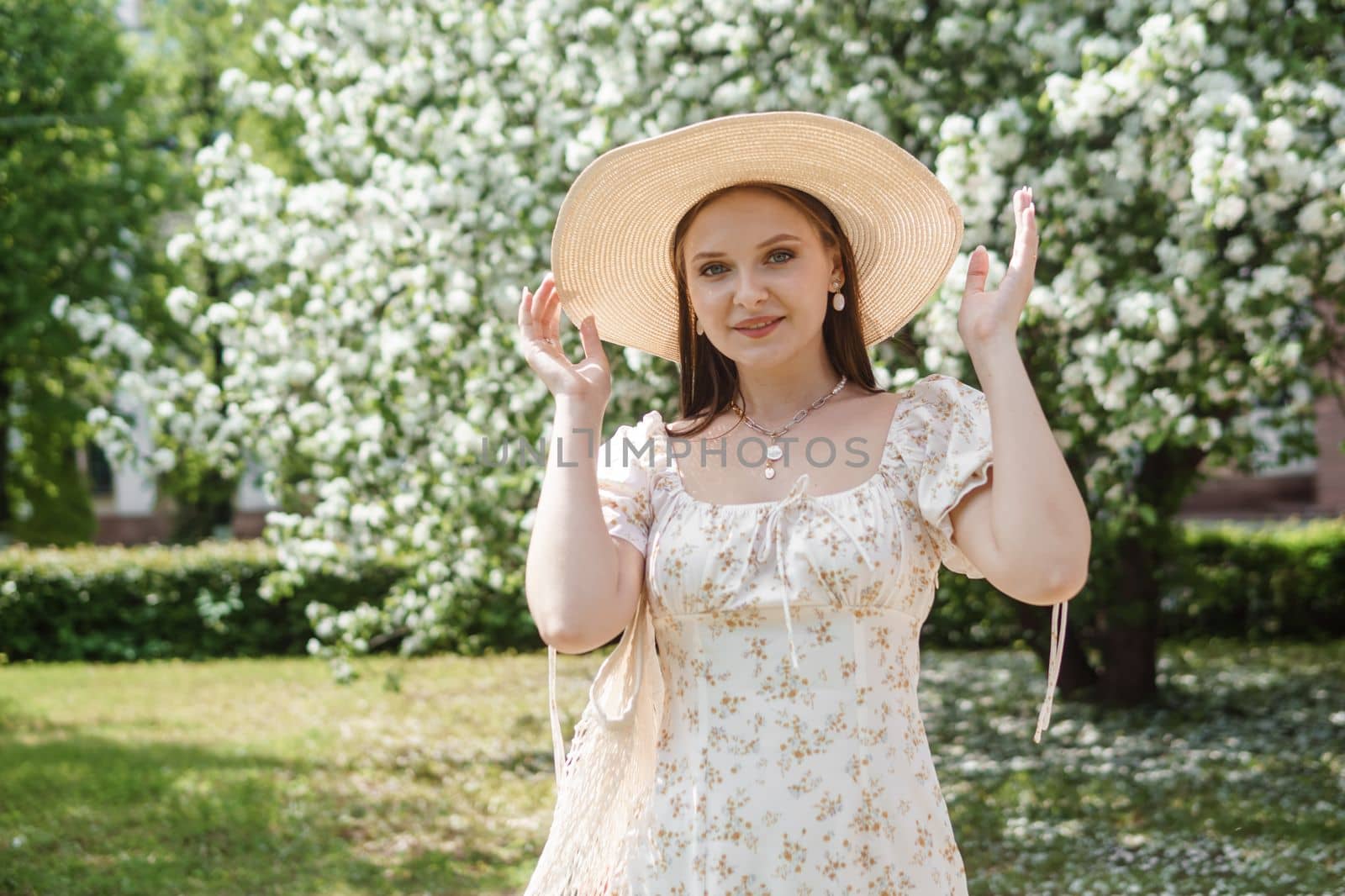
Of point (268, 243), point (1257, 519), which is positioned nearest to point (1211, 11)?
point (268, 243)

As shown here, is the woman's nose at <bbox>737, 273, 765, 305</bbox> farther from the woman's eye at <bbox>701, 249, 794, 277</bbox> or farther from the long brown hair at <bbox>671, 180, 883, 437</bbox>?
the long brown hair at <bbox>671, 180, 883, 437</bbox>

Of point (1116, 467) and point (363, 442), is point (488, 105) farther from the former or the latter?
point (1116, 467)

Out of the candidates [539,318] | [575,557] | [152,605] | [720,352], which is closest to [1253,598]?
[152,605]

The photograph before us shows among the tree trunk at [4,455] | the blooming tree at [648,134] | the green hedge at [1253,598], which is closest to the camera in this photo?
the blooming tree at [648,134]

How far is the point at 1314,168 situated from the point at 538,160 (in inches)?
127

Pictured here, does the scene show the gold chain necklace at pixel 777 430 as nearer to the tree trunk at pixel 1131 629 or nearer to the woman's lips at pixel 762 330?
the woman's lips at pixel 762 330

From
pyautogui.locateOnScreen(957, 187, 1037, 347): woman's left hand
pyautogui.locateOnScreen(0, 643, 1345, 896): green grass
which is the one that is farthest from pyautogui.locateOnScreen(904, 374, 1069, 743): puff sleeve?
pyautogui.locateOnScreen(0, 643, 1345, 896): green grass

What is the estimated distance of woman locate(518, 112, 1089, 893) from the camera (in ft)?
6.53

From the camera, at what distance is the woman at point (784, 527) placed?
199 cm

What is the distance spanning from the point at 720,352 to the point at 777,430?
0.67ft

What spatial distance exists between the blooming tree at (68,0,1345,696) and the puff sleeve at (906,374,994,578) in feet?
9.21

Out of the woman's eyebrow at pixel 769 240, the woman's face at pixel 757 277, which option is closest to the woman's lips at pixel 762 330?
the woman's face at pixel 757 277

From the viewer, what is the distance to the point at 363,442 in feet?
23.3

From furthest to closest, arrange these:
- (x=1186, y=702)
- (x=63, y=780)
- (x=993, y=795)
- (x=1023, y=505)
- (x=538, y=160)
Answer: (x=1186, y=702) < (x=63, y=780) < (x=993, y=795) < (x=538, y=160) < (x=1023, y=505)
